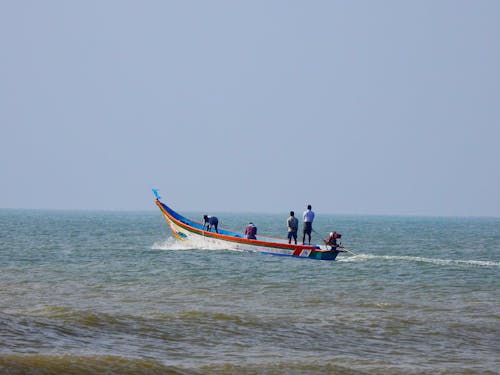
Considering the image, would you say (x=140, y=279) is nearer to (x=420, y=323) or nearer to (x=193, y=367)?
(x=420, y=323)

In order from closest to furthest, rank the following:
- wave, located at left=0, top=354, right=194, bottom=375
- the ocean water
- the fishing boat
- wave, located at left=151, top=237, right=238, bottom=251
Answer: wave, located at left=0, top=354, right=194, bottom=375 → the ocean water → the fishing boat → wave, located at left=151, top=237, right=238, bottom=251

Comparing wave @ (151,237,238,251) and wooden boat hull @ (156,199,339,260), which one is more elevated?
wooden boat hull @ (156,199,339,260)

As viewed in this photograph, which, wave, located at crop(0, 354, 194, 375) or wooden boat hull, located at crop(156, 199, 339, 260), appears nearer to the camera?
wave, located at crop(0, 354, 194, 375)

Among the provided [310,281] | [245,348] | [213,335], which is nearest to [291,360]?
[245,348]

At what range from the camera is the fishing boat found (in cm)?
3378

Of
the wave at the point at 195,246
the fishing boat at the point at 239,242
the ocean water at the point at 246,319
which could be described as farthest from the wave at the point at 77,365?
the wave at the point at 195,246

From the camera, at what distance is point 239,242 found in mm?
37188

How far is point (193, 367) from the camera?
12.3 m

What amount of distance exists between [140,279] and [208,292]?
4.12m

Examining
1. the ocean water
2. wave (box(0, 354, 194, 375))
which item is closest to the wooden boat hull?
the ocean water

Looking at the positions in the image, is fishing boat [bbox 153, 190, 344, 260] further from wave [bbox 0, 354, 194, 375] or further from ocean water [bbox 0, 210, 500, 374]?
wave [bbox 0, 354, 194, 375]

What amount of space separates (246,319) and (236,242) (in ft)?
66.5

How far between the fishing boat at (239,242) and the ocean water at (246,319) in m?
2.28

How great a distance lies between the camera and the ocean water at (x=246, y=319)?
12695mm
